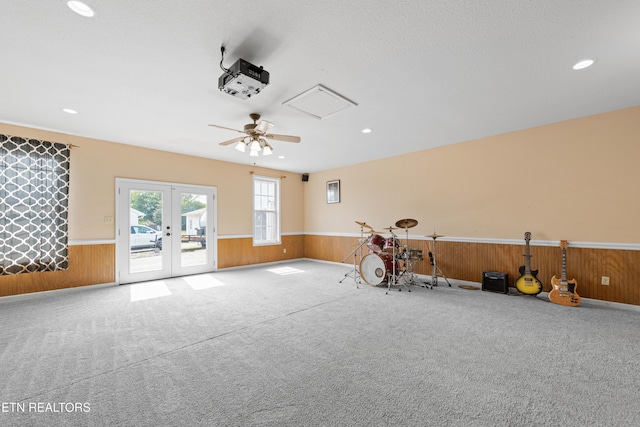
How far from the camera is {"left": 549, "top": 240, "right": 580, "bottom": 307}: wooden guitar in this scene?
3574mm

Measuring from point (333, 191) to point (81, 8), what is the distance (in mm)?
5823

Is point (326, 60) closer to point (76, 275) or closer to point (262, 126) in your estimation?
point (262, 126)

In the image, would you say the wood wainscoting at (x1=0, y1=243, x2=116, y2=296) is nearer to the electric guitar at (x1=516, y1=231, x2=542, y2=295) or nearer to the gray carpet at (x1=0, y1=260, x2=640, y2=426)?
the gray carpet at (x1=0, y1=260, x2=640, y2=426)

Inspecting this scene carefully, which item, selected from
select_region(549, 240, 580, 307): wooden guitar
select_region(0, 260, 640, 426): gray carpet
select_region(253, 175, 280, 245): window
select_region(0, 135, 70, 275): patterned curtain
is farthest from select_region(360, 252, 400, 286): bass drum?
select_region(0, 135, 70, 275): patterned curtain

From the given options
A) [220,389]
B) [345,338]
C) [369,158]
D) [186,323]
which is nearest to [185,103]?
[186,323]

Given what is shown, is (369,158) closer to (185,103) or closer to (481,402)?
(185,103)

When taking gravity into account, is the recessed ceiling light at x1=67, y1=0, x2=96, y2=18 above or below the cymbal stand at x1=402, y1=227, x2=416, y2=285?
above

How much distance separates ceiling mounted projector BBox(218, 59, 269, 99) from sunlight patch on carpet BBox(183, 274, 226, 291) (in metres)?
3.53

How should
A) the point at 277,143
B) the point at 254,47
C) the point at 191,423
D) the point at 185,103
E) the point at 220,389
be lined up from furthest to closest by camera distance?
the point at 277,143, the point at 185,103, the point at 254,47, the point at 220,389, the point at 191,423

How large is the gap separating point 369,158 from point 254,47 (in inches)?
169

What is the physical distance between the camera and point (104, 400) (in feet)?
5.70

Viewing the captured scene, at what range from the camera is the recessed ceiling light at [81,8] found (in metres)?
1.76

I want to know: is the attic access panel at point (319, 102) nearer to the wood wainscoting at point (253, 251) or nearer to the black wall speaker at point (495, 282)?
the black wall speaker at point (495, 282)

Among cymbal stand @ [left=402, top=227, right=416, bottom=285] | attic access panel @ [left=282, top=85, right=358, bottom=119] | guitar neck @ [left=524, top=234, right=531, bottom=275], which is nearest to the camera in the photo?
attic access panel @ [left=282, top=85, right=358, bottom=119]
